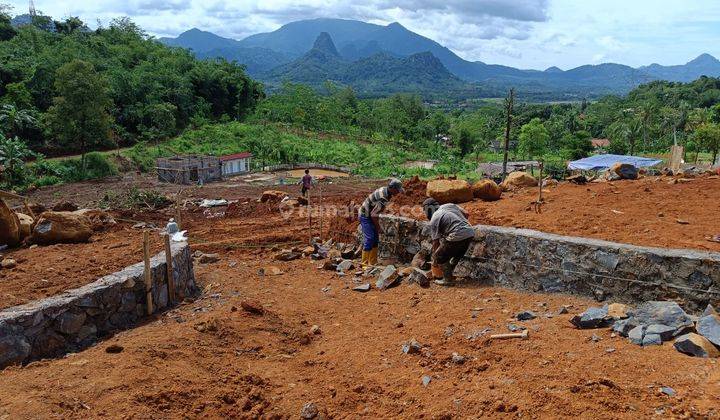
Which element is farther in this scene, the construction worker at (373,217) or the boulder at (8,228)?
the construction worker at (373,217)

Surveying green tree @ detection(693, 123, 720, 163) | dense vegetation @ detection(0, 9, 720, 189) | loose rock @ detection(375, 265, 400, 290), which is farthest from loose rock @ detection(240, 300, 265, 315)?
green tree @ detection(693, 123, 720, 163)

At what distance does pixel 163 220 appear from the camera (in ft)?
46.5

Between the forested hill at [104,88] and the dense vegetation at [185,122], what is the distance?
92 millimetres

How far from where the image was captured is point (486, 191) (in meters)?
12.0

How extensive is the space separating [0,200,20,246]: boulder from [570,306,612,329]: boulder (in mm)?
9036

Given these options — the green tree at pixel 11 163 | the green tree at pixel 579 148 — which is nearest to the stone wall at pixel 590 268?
the green tree at pixel 11 163

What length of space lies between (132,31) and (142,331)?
7270 centimetres

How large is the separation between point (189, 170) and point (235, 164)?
15.3ft

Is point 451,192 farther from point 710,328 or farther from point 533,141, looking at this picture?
point 533,141

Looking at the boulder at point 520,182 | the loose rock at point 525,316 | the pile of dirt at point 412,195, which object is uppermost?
the boulder at point 520,182

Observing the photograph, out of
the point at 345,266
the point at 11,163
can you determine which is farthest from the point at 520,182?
the point at 11,163

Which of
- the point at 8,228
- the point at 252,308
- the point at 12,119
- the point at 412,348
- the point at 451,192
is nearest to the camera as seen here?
the point at 412,348

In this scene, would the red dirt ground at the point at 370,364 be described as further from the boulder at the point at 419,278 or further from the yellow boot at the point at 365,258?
the yellow boot at the point at 365,258

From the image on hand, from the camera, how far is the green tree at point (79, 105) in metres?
25.9
